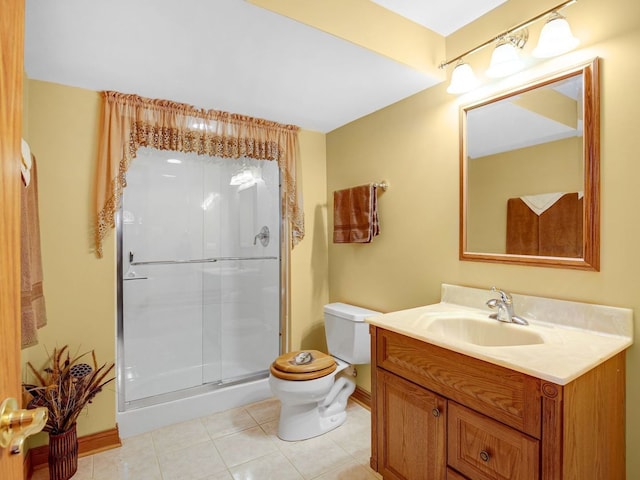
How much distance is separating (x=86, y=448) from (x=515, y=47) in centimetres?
308

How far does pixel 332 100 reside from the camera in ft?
7.36

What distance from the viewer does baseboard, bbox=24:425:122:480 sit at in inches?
72.9

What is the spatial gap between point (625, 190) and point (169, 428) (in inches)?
109

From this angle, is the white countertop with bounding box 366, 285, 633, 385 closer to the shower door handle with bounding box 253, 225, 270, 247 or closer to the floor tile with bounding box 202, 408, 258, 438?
the floor tile with bounding box 202, 408, 258, 438

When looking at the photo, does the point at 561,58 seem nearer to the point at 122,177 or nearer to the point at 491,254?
the point at 491,254

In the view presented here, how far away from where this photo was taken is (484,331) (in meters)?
1.60

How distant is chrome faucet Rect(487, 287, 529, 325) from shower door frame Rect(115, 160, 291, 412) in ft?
5.26

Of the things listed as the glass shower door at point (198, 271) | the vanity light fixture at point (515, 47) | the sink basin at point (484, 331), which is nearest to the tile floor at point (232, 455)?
the glass shower door at point (198, 271)

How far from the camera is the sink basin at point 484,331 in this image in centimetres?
145

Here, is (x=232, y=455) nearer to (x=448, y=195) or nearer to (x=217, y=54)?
(x=448, y=195)

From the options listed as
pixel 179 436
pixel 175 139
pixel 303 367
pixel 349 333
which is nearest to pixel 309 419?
pixel 303 367

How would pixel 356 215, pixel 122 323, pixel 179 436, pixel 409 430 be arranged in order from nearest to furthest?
pixel 409 430
pixel 179 436
pixel 122 323
pixel 356 215

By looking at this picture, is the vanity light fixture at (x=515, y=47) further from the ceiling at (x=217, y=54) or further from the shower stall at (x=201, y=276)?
the shower stall at (x=201, y=276)

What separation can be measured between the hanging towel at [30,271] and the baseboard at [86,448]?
Result: 0.88 metres
